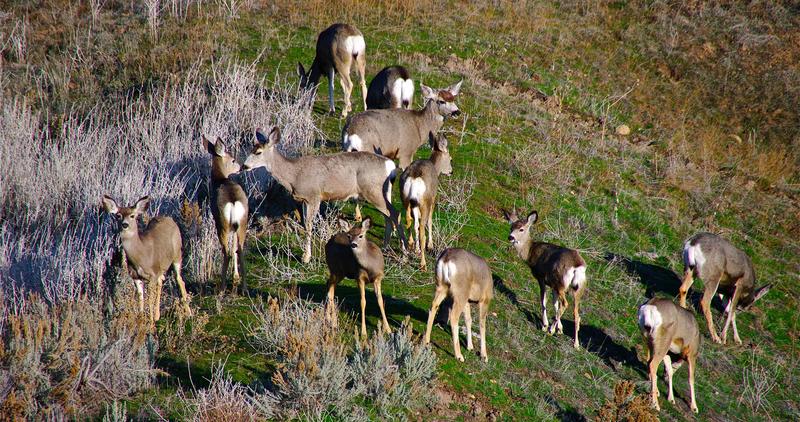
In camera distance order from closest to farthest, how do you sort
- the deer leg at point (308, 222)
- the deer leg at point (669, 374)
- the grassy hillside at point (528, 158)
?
the grassy hillside at point (528, 158) < the deer leg at point (669, 374) < the deer leg at point (308, 222)

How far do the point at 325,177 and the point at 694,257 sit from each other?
5.91 meters

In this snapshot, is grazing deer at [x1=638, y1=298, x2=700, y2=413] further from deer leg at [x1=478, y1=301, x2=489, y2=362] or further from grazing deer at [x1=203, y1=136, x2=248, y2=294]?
grazing deer at [x1=203, y1=136, x2=248, y2=294]

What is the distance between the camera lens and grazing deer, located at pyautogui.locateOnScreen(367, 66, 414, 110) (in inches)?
581

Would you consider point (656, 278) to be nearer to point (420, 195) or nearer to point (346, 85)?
point (420, 195)

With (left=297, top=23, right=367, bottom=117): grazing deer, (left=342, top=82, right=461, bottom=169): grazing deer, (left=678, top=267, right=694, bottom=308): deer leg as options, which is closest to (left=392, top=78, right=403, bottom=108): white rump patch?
(left=342, top=82, right=461, bottom=169): grazing deer

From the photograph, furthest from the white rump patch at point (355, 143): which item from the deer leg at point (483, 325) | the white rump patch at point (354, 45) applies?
the deer leg at point (483, 325)

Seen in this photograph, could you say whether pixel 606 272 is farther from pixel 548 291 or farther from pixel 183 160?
pixel 183 160

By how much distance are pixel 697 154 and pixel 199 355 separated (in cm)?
1467

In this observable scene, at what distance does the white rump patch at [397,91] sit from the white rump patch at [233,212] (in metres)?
5.22

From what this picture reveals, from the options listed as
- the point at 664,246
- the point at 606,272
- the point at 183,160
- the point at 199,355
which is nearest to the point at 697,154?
the point at 664,246

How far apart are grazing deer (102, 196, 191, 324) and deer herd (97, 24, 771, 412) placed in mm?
13

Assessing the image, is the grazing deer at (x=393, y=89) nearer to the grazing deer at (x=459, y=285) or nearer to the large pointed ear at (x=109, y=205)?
the grazing deer at (x=459, y=285)

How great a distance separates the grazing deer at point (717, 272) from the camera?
Answer: 13062 mm

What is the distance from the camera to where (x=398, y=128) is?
13.2 metres
